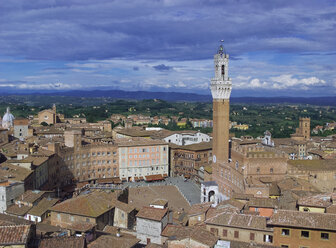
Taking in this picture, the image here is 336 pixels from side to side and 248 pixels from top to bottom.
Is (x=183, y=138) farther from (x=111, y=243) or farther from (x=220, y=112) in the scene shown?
(x=111, y=243)

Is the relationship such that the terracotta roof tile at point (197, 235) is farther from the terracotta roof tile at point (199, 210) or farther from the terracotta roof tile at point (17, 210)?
the terracotta roof tile at point (17, 210)

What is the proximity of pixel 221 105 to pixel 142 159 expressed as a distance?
2372 cm

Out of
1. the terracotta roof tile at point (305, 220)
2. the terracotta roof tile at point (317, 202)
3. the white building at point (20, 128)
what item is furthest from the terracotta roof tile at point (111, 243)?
the white building at point (20, 128)

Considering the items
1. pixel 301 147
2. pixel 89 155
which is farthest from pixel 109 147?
pixel 301 147

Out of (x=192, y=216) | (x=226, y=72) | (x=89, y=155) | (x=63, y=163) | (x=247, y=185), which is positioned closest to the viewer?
(x=192, y=216)

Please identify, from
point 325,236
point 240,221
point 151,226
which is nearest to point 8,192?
point 151,226

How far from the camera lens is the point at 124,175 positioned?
245 ft

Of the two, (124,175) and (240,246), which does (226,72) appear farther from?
(240,246)

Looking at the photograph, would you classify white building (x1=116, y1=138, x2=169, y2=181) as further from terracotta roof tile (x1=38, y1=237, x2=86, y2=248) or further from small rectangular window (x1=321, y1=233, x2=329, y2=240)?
terracotta roof tile (x1=38, y1=237, x2=86, y2=248)

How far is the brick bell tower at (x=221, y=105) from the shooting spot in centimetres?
5850

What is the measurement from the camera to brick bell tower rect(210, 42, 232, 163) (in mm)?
58500

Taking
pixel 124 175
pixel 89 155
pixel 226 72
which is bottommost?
pixel 124 175

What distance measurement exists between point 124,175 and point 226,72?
29.6 metres

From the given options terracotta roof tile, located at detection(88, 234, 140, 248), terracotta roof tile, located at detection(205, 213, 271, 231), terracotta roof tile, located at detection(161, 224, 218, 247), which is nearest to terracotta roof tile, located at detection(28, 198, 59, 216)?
terracotta roof tile, located at detection(88, 234, 140, 248)
